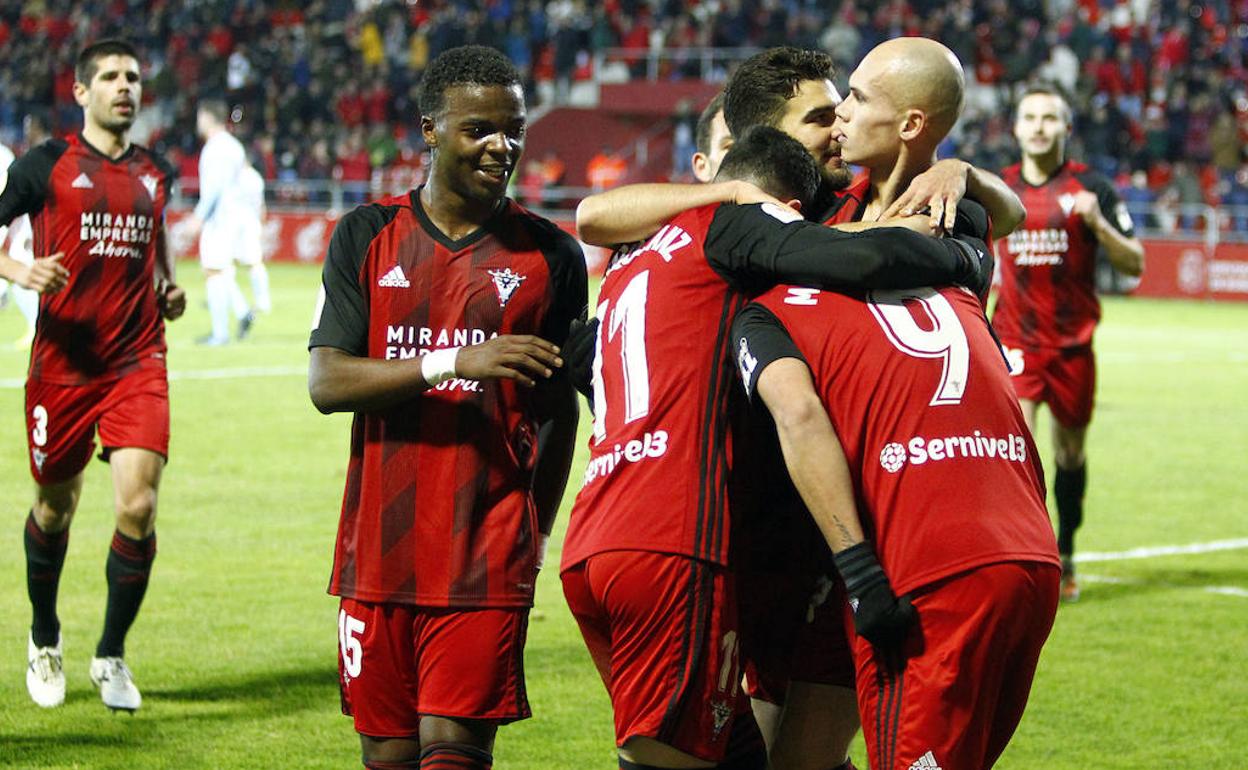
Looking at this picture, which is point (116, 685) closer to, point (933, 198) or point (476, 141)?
point (476, 141)

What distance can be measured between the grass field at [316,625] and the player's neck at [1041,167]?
2.19m

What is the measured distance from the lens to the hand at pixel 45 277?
6.82 meters

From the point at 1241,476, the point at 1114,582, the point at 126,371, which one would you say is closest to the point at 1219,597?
the point at 1114,582

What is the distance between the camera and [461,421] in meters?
4.39

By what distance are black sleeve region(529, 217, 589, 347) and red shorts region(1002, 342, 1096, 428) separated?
17.6 ft

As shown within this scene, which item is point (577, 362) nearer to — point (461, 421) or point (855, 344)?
point (461, 421)

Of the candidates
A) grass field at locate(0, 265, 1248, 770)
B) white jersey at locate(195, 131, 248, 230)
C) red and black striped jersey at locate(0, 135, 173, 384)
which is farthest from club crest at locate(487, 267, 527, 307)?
white jersey at locate(195, 131, 248, 230)

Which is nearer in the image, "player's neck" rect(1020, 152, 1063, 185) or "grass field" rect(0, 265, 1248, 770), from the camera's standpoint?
"grass field" rect(0, 265, 1248, 770)

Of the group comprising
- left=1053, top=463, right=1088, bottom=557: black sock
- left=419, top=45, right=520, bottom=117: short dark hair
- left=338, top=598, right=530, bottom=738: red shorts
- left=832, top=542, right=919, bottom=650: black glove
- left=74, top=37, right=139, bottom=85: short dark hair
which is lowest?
left=1053, top=463, right=1088, bottom=557: black sock

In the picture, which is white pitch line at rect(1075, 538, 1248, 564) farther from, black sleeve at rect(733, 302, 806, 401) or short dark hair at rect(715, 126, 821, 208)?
black sleeve at rect(733, 302, 806, 401)

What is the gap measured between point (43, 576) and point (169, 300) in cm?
125

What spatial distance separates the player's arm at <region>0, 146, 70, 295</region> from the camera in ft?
22.5

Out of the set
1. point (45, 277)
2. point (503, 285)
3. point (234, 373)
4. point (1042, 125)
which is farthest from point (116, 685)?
point (234, 373)

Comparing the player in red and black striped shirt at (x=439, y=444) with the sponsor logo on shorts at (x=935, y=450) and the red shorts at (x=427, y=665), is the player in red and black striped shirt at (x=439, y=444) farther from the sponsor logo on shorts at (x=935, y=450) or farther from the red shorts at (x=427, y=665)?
the sponsor logo on shorts at (x=935, y=450)
